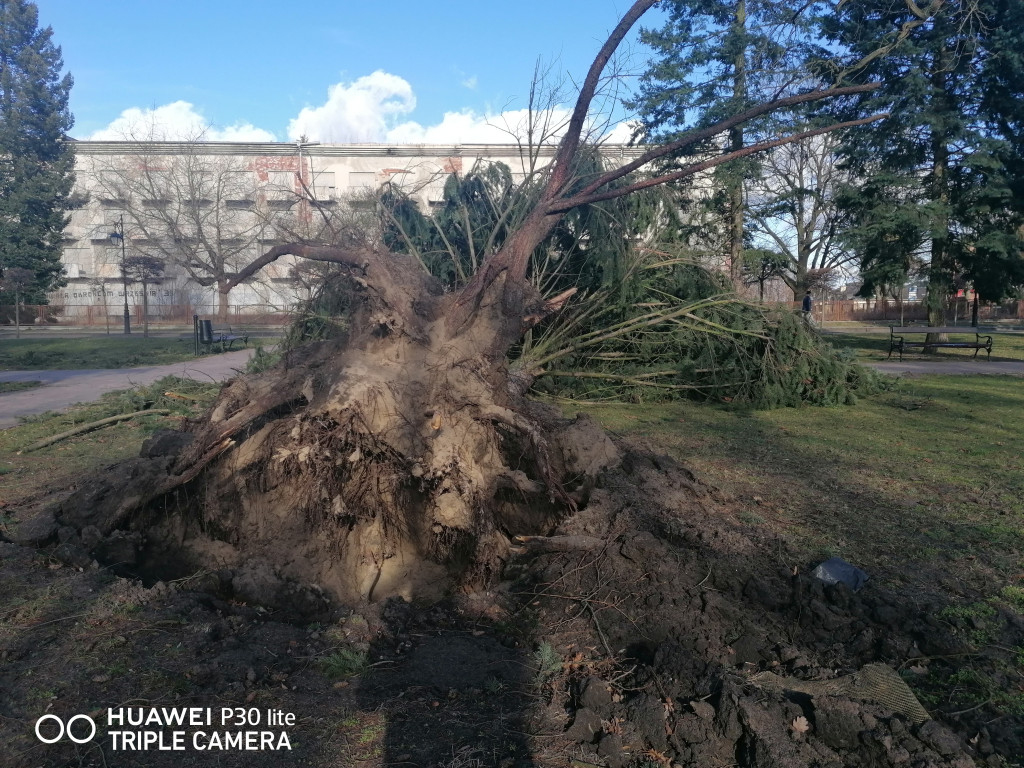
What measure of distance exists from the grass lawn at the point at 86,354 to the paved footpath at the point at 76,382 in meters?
1.19

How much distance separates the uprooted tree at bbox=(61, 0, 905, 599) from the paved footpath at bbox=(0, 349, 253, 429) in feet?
9.12

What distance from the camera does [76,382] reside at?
43.9 ft

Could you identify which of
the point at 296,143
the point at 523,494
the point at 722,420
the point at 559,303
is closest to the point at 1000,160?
the point at 722,420

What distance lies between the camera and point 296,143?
39719 mm

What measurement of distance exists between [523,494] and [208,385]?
22.0 feet

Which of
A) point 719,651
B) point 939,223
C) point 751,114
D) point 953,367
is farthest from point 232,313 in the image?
point 719,651

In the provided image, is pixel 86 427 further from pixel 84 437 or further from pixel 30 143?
pixel 30 143

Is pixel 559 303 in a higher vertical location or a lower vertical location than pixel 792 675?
higher

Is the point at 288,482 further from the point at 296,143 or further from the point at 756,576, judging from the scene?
the point at 296,143

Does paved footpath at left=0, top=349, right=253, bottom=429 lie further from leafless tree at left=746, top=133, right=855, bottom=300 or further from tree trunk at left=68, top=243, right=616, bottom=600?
leafless tree at left=746, top=133, right=855, bottom=300

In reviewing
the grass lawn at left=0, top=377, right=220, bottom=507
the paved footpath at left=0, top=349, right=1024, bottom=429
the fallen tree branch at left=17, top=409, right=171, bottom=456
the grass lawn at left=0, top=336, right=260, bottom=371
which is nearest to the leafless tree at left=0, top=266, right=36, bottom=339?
the grass lawn at left=0, top=336, right=260, bottom=371

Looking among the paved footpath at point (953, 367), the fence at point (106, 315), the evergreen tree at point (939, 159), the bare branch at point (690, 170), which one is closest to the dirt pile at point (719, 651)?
the bare branch at point (690, 170)

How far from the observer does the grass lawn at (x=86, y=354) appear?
686 inches

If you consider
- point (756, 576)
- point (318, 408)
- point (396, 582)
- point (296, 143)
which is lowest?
point (396, 582)
